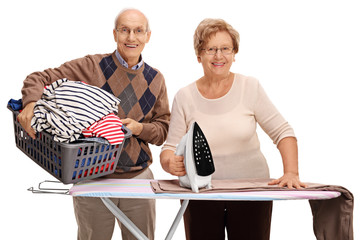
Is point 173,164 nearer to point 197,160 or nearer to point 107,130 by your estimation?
point 197,160

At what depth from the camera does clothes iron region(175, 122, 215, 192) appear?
7.56 ft

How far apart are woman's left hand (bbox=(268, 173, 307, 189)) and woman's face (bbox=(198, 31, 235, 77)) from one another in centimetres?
64

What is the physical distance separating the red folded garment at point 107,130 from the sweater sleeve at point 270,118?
2.52 ft

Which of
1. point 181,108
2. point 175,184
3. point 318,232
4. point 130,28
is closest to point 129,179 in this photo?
point 175,184

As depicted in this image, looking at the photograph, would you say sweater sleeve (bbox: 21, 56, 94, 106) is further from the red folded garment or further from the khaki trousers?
the khaki trousers

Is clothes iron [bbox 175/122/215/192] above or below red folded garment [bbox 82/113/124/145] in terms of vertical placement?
below

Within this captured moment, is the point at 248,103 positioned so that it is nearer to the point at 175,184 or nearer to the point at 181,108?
the point at 181,108

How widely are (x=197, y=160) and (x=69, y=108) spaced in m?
0.70

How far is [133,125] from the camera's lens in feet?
8.75

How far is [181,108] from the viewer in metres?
2.63

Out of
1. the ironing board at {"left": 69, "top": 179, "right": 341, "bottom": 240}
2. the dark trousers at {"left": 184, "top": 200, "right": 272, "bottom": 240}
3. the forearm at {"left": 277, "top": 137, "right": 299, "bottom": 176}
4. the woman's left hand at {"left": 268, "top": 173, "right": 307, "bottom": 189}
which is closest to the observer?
the ironing board at {"left": 69, "top": 179, "right": 341, "bottom": 240}

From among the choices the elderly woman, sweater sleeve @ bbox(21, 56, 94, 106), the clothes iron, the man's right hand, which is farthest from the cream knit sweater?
the man's right hand

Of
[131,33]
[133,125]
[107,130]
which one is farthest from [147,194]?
[131,33]

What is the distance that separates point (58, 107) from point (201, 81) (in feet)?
2.68
